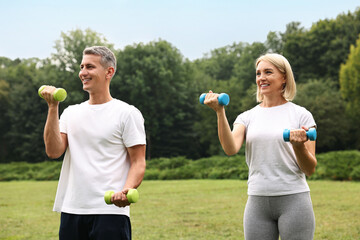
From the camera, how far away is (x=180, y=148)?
4609cm

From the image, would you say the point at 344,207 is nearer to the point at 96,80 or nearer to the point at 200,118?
the point at 96,80

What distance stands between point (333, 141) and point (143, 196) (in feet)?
78.9

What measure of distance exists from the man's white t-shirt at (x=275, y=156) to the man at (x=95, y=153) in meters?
0.91

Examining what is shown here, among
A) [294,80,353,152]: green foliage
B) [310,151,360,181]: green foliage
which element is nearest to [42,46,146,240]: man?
[310,151,360,181]: green foliage

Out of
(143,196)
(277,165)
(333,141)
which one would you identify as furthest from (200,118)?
(277,165)

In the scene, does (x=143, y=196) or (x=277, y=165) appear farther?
(x=143, y=196)

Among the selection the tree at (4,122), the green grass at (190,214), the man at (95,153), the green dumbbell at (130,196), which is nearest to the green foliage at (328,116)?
the green grass at (190,214)

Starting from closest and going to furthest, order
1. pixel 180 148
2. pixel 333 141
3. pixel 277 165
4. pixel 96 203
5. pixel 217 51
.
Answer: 1. pixel 96 203
2. pixel 277 165
3. pixel 333 141
4. pixel 180 148
5. pixel 217 51

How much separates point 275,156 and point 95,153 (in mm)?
1412

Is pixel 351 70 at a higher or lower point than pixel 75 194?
higher

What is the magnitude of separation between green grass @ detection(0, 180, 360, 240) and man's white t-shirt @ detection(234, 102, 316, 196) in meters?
5.26

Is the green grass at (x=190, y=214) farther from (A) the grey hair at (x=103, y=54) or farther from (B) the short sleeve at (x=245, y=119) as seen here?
(A) the grey hair at (x=103, y=54)

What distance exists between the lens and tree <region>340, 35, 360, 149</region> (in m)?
35.7

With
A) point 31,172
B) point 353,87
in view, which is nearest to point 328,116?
point 353,87
